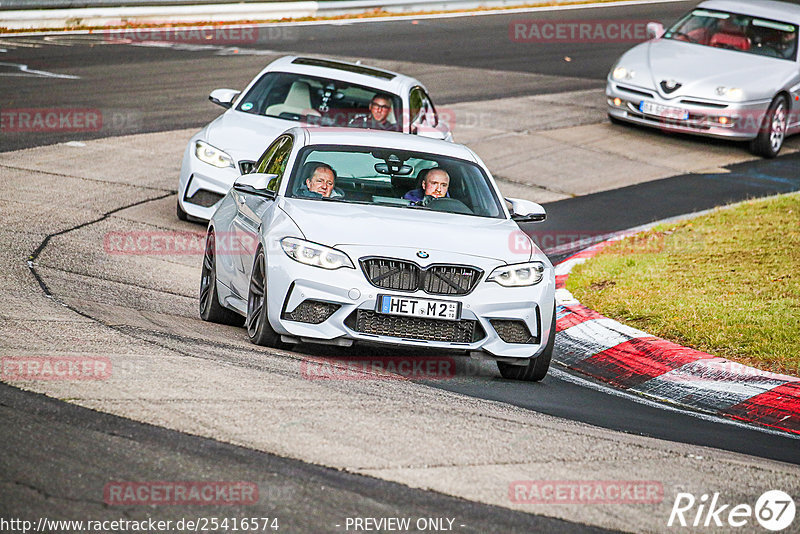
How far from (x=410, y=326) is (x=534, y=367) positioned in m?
1.00

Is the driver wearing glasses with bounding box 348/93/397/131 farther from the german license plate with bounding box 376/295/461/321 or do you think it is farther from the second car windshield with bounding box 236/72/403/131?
the german license plate with bounding box 376/295/461/321

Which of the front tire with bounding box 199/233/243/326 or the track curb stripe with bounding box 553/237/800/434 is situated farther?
the front tire with bounding box 199/233/243/326

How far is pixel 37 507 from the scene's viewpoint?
478cm

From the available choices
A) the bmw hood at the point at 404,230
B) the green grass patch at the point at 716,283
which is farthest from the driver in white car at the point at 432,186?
the green grass patch at the point at 716,283

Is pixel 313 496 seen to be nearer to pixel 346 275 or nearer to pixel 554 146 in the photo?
pixel 346 275

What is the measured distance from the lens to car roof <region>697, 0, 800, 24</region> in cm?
1994

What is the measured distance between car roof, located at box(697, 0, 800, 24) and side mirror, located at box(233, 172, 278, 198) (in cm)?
1315

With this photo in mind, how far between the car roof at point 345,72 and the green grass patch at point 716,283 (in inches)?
117

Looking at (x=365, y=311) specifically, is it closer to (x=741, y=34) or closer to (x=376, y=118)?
(x=376, y=118)

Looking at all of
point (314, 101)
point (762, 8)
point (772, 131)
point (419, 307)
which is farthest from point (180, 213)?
point (762, 8)

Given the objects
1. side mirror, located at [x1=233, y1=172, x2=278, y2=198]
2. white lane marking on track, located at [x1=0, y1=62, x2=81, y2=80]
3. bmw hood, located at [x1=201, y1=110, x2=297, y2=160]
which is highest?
side mirror, located at [x1=233, y1=172, x2=278, y2=198]

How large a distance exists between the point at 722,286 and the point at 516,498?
6.10m

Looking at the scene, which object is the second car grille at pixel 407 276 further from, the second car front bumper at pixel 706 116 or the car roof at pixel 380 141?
the second car front bumper at pixel 706 116

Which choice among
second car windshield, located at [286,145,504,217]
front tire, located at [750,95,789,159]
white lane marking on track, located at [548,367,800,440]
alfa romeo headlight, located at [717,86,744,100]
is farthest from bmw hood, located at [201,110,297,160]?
front tire, located at [750,95,789,159]
